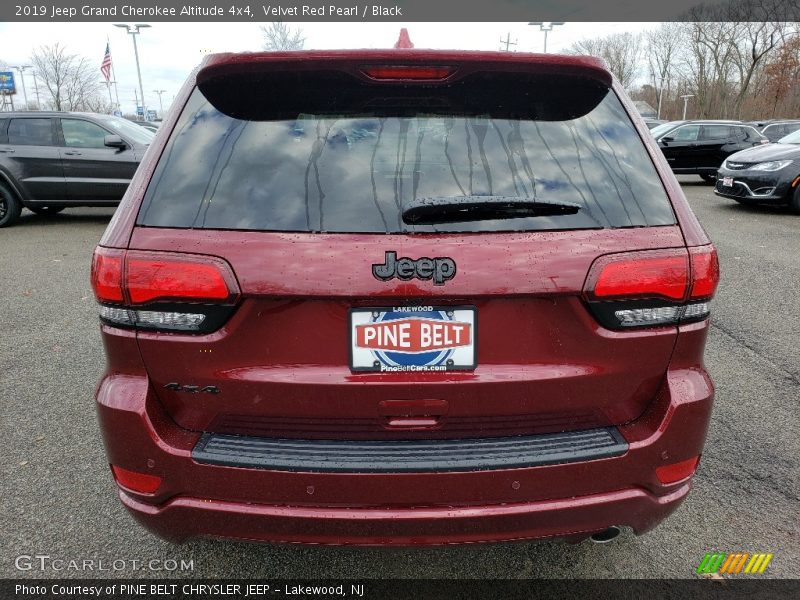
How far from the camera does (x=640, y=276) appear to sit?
1695mm

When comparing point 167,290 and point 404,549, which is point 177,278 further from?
point 404,549

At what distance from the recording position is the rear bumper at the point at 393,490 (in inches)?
65.7

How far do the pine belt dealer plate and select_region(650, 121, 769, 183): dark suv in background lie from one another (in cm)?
1525

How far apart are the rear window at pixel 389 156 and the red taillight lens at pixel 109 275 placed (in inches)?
5.0

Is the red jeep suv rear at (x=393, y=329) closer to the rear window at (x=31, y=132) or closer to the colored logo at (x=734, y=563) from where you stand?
the colored logo at (x=734, y=563)

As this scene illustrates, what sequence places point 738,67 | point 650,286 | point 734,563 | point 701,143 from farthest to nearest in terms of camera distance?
point 738,67, point 701,143, point 734,563, point 650,286

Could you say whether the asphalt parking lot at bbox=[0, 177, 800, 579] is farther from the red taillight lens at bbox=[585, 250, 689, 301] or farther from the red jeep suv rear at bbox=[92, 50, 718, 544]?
the red taillight lens at bbox=[585, 250, 689, 301]

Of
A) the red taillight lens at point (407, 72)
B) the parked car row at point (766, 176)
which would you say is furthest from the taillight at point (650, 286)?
the parked car row at point (766, 176)

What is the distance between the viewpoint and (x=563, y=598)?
2.15 meters

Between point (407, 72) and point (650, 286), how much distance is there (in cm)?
97

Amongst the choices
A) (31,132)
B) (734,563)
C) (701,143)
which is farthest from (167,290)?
(701,143)

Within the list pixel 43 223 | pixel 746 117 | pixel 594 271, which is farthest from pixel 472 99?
pixel 746 117

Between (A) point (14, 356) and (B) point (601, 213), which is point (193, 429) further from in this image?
(A) point (14, 356)

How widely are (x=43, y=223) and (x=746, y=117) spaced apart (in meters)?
63.6
